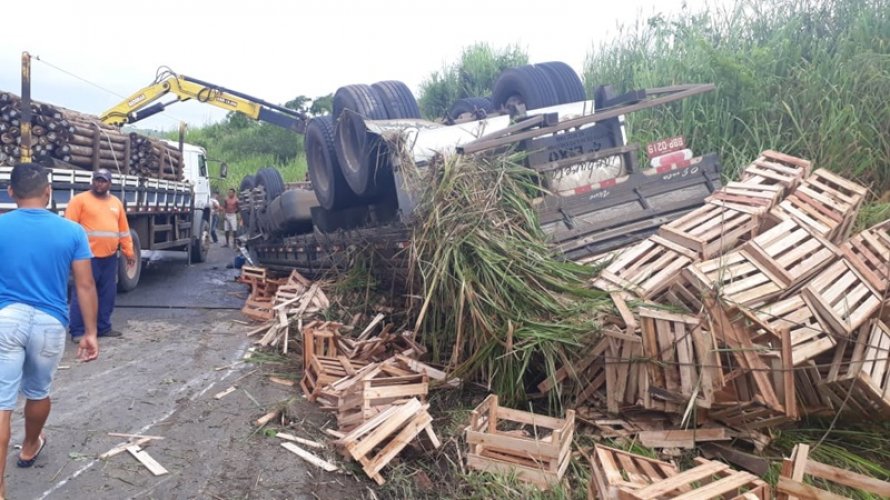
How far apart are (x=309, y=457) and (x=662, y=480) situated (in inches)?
85.2

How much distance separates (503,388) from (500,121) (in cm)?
293

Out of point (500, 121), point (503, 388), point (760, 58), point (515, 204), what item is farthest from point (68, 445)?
point (760, 58)

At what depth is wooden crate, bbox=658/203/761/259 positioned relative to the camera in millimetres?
4559

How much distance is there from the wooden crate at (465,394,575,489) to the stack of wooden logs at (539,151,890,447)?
344mm

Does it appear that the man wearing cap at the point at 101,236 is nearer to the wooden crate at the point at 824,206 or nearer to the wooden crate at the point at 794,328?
the wooden crate at the point at 794,328

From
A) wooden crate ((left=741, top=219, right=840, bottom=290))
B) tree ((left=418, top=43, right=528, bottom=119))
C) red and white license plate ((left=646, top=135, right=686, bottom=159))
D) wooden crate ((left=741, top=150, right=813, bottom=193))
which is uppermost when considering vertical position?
tree ((left=418, top=43, right=528, bottom=119))

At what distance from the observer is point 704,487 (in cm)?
301

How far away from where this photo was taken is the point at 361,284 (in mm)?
6805

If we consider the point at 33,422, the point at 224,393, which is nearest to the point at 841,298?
the point at 224,393

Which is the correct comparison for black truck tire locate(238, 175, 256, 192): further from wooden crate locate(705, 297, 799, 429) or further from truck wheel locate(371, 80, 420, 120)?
wooden crate locate(705, 297, 799, 429)

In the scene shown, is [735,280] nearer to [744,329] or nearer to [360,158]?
[744,329]

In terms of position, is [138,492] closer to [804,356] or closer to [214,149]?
[804,356]

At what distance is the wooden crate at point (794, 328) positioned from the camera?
373 centimetres

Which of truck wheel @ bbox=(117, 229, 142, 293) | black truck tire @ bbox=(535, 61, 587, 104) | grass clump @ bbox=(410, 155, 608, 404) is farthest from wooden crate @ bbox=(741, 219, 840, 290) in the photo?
truck wheel @ bbox=(117, 229, 142, 293)
